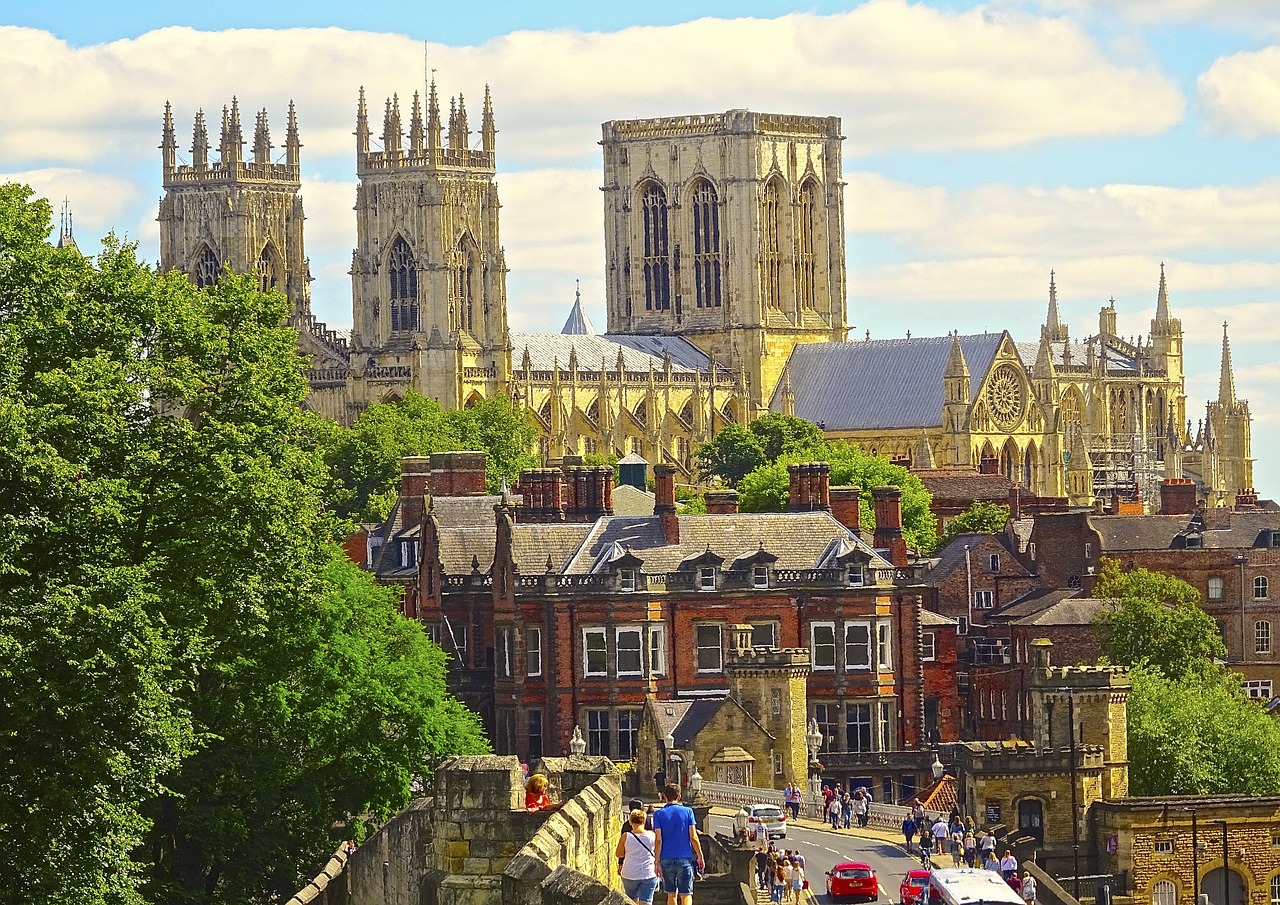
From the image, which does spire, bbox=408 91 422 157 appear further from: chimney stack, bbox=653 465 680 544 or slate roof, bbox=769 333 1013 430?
chimney stack, bbox=653 465 680 544

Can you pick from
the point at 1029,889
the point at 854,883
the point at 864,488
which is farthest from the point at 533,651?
the point at 864,488

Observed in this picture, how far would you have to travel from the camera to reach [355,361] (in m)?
167

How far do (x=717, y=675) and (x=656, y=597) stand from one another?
2005 mm

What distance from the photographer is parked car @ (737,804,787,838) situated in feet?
182

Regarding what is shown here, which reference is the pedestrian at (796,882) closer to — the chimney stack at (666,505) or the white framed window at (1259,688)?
the chimney stack at (666,505)

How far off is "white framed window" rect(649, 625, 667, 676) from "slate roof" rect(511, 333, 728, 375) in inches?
3760

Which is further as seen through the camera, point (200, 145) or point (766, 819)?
point (200, 145)

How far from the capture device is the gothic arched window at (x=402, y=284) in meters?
167

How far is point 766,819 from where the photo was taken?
190 feet

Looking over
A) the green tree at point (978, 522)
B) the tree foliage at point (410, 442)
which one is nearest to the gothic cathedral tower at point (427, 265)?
the tree foliage at point (410, 442)

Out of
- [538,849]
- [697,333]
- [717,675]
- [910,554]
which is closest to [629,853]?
[538,849]

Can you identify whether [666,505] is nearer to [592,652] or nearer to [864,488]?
[592,652]

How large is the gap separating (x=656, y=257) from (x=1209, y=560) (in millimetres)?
103932

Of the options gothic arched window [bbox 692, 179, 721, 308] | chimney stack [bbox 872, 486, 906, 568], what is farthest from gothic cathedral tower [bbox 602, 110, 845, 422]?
chimney stack [bbox 872, 486, 906, 568]
